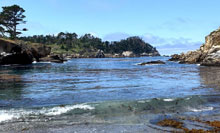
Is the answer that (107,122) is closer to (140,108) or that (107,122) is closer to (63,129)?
(63,129)

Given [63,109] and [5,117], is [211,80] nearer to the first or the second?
[63,109]

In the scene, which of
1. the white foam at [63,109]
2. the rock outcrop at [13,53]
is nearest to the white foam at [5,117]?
the white foam at [63,109]

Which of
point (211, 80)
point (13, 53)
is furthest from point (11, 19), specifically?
point (211, 80)

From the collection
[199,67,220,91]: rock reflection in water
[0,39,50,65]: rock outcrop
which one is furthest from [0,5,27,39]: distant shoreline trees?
[199,67,220,91]: rock reflection in water

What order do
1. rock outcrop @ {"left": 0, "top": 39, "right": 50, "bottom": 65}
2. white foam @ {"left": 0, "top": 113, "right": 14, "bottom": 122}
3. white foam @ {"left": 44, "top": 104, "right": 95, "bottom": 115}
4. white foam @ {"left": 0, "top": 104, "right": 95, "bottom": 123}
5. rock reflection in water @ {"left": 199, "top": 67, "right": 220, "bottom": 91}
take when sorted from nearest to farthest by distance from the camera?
white foam @ {"left": 0, "top": 113, "right": 14, "bottom": 122} < white foam @ {"left": 0, "top": 104, "right": 95, "bottom": 123} < white foam @ {"left": 44, "top": 104, "right": 95, "bottom": 115} < rock reflection in water @ {"left": 199, "top": 67, "right": 220, "bottom": 91} < rock outcrop @ {"left": 0, "top": 39, "right": 50, "bottom": 65}

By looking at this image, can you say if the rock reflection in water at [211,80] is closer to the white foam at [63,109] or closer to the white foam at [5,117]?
the white foam at [63,109]

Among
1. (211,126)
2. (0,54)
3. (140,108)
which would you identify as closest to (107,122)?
(140,108)

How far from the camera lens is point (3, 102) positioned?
15.1 meters

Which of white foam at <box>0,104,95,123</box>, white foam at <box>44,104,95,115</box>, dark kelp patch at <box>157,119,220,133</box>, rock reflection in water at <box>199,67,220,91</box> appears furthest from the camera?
rock reflection in water at <box>199,67,220,91</box>

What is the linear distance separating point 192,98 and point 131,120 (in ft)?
21.2

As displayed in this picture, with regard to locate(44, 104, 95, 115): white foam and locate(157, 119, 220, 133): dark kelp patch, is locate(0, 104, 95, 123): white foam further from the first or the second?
locate(157, 119, 220, 133): dark kelp patch

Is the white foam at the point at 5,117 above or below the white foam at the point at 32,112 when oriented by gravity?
below

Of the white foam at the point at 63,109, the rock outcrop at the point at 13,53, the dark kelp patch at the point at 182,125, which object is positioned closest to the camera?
the dark kelp patch at the point at 182,125

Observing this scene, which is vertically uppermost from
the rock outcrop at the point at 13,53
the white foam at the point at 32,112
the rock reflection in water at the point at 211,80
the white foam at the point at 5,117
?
the rock outcrop at the point at 13,53
